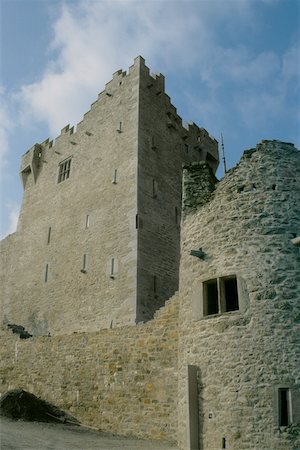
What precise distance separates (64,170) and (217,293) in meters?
14.8

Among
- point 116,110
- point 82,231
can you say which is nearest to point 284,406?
point 82,231

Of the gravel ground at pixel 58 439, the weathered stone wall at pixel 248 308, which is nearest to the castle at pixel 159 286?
the weathered stone wall at pixel 248 308

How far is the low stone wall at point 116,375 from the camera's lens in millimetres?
9578

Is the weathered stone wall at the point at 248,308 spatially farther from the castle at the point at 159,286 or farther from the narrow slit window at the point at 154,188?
the narrow slit window at the point at 154,188

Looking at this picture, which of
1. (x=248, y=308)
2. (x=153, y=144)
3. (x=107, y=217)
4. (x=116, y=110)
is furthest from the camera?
(x=116, y=110)

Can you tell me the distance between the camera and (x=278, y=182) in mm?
8594

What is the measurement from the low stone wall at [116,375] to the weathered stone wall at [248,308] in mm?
1090

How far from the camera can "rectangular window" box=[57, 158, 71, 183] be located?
70.0 ft

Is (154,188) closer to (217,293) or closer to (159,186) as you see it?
(159,186)

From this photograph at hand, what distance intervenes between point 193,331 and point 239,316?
109 cm

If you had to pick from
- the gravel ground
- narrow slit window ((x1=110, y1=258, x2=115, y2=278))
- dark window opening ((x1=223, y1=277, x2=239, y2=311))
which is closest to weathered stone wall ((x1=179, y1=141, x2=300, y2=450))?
dark window opening ((x1=223, y1=277, x2=239, y2=311))

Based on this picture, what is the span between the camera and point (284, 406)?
23.0ft

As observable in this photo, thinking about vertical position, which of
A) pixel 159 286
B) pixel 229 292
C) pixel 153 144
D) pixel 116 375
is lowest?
pixel 116 375

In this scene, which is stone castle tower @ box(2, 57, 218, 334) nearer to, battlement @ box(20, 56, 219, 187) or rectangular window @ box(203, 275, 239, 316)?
battlement @ box(20, 56, 219, 187)
